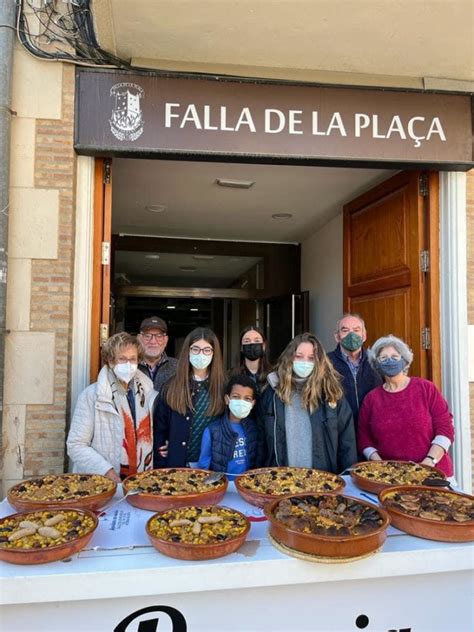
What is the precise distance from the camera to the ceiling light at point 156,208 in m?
5.34

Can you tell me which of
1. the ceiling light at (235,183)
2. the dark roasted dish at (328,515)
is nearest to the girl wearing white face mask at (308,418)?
the dark roasted dish at (328,515)

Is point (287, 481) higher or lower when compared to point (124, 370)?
lower

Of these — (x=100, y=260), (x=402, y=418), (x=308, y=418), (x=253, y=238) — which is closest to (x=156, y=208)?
(x=253, y=238)

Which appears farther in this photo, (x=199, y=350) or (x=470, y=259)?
(x=470, y=259)

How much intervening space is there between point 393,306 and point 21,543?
11.3 ft

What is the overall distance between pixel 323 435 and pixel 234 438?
1.58 feet

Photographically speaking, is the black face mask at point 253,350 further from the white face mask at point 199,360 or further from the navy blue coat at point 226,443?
the navy blue coat at point 226,443

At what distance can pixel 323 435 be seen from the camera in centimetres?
252

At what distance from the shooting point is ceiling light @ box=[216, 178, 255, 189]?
4.56m

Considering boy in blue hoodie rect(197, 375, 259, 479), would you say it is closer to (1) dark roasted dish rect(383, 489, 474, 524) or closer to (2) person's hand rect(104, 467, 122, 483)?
(2) person's hand rect(104, 467, 122, 483)

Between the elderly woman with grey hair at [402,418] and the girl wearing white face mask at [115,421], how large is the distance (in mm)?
1293

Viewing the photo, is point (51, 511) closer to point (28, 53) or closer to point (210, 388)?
point (210, 388)

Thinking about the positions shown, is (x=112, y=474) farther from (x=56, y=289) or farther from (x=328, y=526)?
(x=56, y=289)

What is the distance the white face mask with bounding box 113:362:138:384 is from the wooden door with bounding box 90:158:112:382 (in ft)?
2.53
